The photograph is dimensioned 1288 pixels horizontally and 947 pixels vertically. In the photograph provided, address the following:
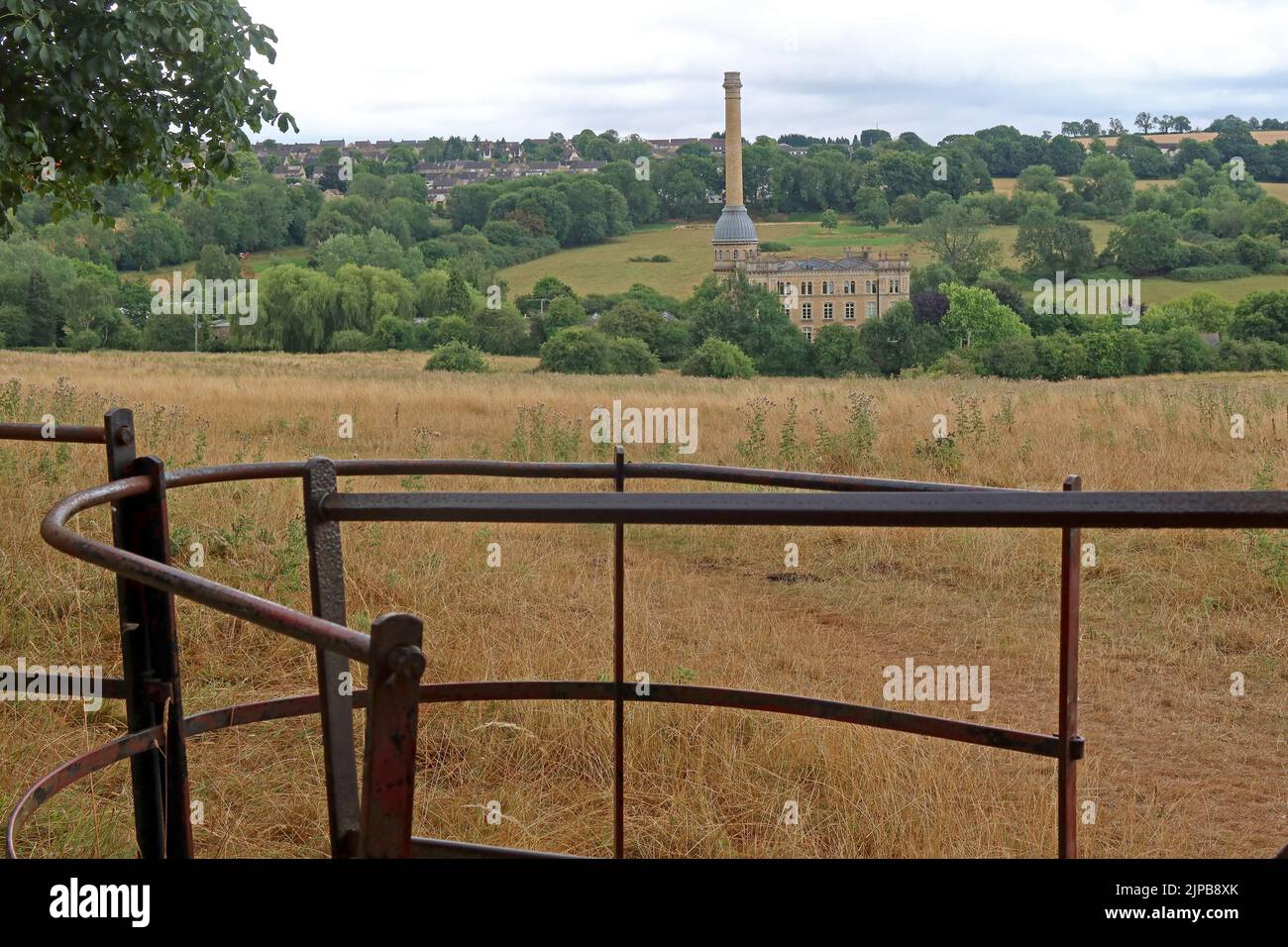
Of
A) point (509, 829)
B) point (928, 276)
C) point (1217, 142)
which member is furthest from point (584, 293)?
point (509, 829)

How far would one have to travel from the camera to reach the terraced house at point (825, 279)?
8456cm

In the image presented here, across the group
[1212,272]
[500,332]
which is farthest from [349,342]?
[1212,272]

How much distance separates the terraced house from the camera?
84562mm

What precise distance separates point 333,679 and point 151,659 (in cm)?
74

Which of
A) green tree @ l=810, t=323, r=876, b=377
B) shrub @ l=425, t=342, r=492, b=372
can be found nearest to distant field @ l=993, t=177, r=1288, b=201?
green tree @ l=810, t=323, r=876, b=377

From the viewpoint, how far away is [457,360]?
44656 mm

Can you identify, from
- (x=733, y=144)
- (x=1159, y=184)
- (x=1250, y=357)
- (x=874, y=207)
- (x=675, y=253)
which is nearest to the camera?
(x=1250, y=357)

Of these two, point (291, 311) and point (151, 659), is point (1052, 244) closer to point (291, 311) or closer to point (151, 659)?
point (291, 311)

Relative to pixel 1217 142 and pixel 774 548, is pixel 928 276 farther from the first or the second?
pixel 774 548

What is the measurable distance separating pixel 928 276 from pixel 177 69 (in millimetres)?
76794

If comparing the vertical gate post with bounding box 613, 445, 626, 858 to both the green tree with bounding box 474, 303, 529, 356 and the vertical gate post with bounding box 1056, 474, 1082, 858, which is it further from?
the green tree with bounding box 474, 303, 529, 356

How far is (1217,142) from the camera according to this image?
114188 millimetres

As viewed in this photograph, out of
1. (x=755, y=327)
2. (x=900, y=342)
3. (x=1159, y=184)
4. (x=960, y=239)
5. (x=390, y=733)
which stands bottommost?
(x=900, y=342)

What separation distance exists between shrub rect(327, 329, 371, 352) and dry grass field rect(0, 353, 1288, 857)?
45.7 metres
